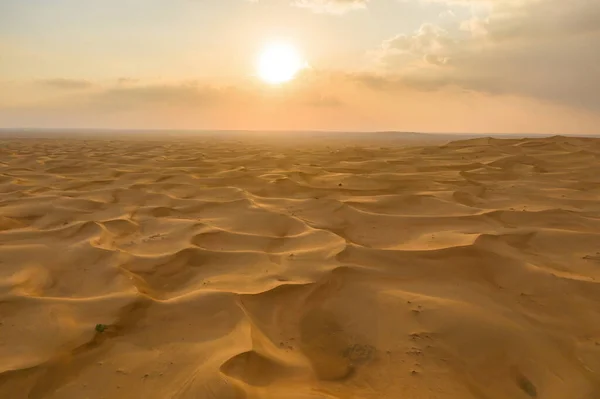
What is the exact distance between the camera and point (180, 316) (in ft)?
6.83

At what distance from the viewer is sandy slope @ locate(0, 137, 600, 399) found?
1.63m

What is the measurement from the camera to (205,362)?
168 cm

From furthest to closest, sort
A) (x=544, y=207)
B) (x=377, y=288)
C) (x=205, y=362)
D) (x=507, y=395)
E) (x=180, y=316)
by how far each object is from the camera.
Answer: (x=544, y=207) < (x=377, y=288) < (x=180, y=316) < (x=205, y=362) < (x=507, y=395)

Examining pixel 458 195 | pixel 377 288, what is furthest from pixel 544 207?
pixel 377 288

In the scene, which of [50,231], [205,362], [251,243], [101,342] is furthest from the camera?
[50,231]

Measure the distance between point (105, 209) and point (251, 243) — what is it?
200cm

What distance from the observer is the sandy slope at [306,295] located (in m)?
1.63

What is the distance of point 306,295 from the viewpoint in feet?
7.45

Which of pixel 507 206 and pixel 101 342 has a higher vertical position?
pixel 507 206

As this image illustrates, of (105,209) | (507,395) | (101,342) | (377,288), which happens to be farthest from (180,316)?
(105,209)

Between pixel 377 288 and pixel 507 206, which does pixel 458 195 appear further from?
pixel 377 288

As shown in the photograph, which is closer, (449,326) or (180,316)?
(449,326)

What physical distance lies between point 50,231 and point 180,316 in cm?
205

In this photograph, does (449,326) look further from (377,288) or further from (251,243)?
(251,243)
